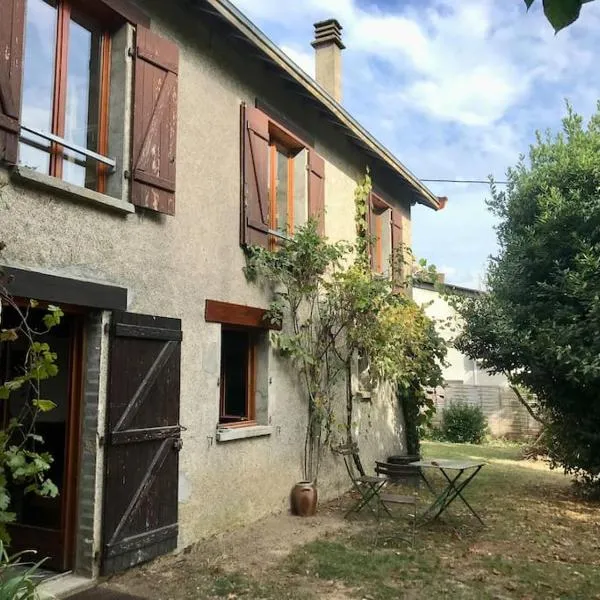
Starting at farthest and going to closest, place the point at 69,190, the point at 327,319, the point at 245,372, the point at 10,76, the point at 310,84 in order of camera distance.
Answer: the point at 327,319 < the point at 310,84 < the point at 245,372 < the point at 69,190 < the point at 10,76

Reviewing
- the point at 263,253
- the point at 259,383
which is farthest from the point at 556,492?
the point at 263,253

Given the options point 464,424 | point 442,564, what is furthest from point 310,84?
point 464,424

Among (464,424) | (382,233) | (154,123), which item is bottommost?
(464,424)

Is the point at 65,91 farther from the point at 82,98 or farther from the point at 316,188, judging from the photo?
the point at 316,188

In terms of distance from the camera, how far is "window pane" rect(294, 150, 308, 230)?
829cm

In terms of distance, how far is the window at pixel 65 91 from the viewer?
187 inches

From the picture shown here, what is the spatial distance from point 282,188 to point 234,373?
2.56 m

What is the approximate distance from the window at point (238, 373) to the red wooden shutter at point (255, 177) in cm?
111

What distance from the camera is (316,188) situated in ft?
27.9

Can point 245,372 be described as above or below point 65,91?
below

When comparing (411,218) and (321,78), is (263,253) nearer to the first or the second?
(321,78)

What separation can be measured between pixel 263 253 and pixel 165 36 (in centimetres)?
238

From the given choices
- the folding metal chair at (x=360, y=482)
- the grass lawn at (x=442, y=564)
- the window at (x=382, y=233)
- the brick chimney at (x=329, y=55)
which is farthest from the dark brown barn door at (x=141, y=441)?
the brick chimney at (x=329, y=55)

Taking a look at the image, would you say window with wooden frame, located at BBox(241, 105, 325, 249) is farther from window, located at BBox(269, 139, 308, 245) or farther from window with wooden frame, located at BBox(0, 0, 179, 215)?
window with wooden frame, located at BBox(0, 0, 179, 215)
